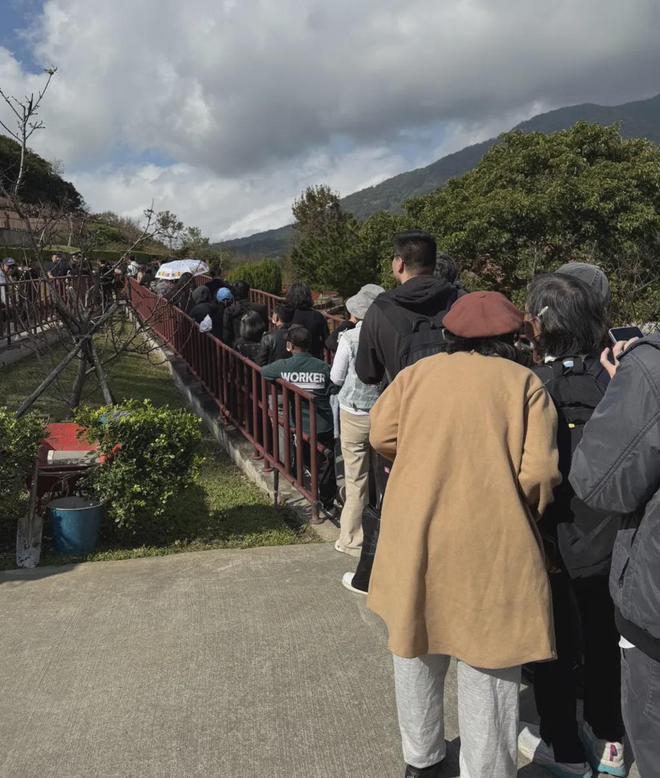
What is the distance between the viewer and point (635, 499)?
158cm

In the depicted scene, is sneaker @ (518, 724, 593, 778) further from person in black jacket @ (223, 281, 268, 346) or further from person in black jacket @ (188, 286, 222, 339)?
person in black jacket @ (188, 286, 222, 339)

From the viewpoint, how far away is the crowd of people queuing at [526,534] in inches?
64.0

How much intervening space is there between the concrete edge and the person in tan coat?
248 centimetres

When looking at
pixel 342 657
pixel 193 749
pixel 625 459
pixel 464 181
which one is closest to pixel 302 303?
pixel 342 657

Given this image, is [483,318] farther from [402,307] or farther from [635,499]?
[402,307]

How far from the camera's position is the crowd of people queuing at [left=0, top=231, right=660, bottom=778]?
5.33ft

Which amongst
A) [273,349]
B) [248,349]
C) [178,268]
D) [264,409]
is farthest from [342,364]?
[178,268]

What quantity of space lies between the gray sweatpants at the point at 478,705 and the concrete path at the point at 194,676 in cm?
40

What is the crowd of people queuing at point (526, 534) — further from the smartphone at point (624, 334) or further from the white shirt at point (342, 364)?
the white shirt at point (342, 364)

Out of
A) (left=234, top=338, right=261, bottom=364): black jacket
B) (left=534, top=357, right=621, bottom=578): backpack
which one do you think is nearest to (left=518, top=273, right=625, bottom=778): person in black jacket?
(left=534, top=357, right=621, bottom=578): backpack

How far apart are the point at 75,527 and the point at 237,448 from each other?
2365mm

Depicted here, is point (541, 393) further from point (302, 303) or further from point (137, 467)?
point (302, 303)

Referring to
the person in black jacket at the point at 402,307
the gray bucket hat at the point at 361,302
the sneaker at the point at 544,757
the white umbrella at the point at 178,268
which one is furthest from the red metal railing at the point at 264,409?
the white umbrella at the point at 178,268

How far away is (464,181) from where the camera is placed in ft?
51.1
